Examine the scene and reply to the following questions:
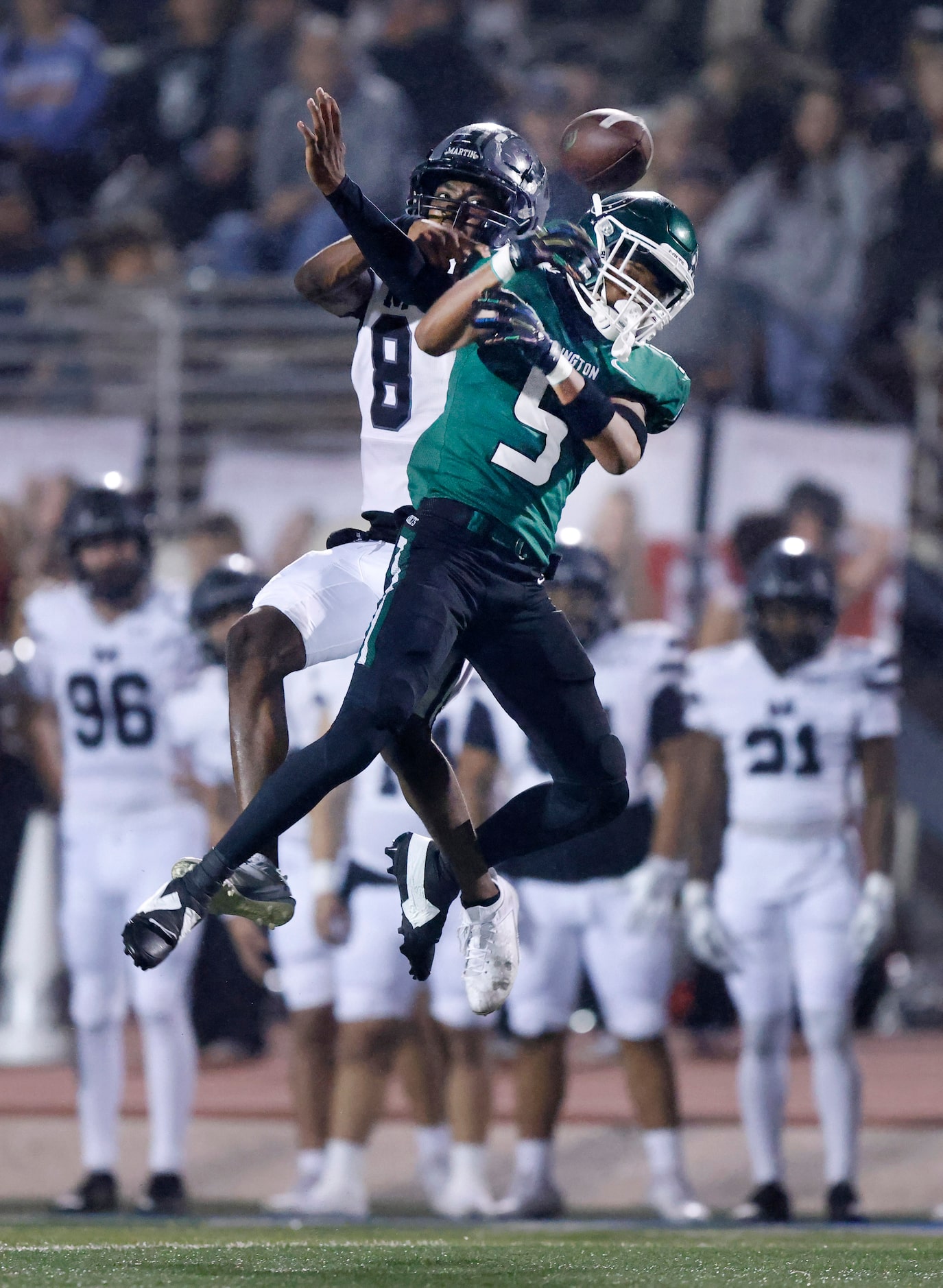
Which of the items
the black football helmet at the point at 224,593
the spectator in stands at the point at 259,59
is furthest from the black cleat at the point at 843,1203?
the spectator in stands at the point at 259,59

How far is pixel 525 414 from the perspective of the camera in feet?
14.5

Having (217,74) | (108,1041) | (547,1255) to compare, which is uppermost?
(217,74)

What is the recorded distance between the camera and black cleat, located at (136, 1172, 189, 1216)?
643 cm

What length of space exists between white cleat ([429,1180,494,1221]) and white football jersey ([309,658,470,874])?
0.95 m

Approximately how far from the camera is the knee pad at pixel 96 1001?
666 centimetres

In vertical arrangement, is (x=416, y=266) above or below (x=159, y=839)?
above

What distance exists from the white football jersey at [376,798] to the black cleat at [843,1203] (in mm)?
1578

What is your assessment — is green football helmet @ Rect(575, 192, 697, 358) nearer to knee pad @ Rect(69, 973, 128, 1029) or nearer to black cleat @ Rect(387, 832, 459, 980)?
black cleat @ Rect(387, 832, 459, 980)

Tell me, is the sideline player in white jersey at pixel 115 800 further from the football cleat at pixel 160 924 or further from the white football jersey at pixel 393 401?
the football cleat at pixel 160 924

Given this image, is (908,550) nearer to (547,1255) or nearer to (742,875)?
Result: (742,875)

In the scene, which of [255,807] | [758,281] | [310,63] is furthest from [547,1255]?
[310,63]

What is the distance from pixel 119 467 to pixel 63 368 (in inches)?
43.2

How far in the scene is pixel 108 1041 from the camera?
21.9ft

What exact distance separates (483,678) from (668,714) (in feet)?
7.64
